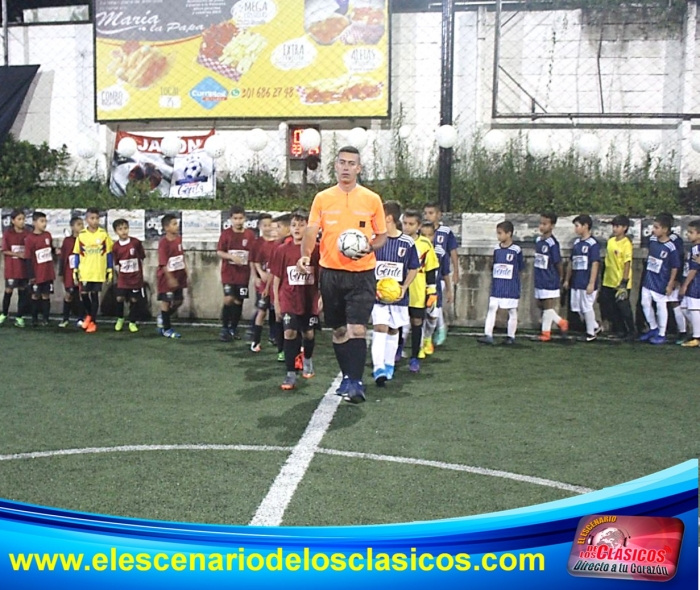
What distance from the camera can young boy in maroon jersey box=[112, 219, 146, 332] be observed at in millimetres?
12961

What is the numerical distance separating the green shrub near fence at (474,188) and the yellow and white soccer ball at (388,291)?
5.90 m

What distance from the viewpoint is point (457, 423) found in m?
7.21

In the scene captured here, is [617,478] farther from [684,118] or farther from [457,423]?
[684,118]

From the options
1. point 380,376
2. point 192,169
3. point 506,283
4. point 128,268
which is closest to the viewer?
point 380,376

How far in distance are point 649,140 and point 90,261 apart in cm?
1071

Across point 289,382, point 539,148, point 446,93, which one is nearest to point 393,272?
point 289,382

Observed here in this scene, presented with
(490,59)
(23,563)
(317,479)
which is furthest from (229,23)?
(23,563)

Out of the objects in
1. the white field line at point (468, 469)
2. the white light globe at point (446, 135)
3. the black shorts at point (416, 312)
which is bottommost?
the white field line at point (468, 469)

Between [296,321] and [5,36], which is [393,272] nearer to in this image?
[296,321]

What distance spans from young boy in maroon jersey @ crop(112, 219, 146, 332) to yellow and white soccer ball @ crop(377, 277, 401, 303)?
531cm

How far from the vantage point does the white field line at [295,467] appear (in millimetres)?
4883

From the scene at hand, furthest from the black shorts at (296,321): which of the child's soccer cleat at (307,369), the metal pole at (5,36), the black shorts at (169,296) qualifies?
the metal pole at (5,36)

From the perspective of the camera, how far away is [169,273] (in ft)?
40.8

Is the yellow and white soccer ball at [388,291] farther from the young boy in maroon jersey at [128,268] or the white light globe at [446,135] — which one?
the young boy in maroon jersey at [128,268]
